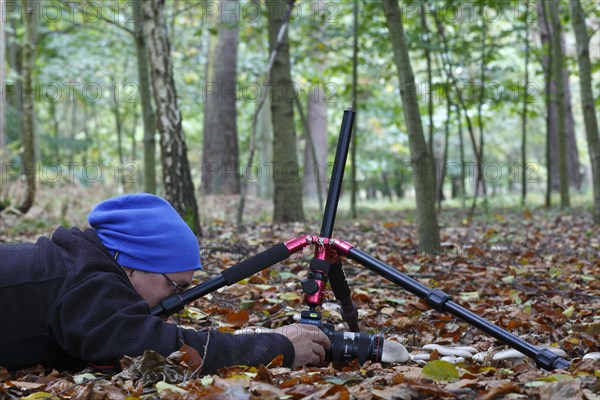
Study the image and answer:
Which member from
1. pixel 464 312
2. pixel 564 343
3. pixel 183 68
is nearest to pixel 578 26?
pixel 564 343

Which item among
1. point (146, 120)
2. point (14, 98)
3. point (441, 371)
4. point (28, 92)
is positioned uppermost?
point (14, 98)

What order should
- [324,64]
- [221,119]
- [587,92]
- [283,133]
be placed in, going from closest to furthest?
[587,92], [283,133], [221,119], [324,64]

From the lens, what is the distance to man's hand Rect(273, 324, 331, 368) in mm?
2748

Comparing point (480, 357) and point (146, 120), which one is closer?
point (480, 357)

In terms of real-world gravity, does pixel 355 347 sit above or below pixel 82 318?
below

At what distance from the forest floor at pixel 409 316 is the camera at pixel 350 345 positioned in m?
0.05

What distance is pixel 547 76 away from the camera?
12.8m

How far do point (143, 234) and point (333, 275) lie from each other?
33.1 inches

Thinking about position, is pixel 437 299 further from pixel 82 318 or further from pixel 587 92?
pixel 587 92

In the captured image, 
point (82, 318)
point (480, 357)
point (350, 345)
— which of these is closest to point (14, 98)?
point (82, 318)

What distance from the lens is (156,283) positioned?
283 centimetres

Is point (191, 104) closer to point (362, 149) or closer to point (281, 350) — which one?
point (362, 149)

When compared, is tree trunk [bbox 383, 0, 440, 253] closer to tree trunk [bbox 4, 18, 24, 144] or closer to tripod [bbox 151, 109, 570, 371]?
tripod [bbox 151, 109, 570, 371]

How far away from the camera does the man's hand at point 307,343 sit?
2.75m
